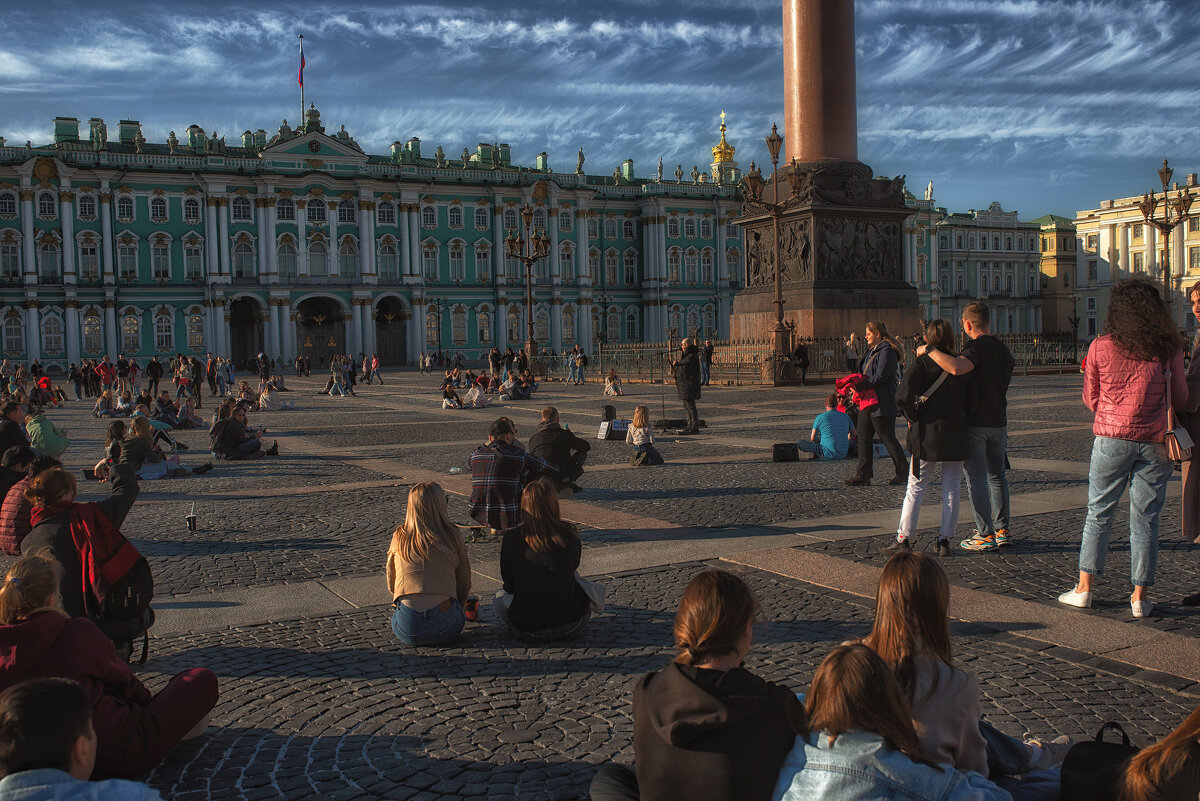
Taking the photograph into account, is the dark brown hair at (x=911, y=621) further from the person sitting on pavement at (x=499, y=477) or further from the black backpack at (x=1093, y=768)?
the person sitting on pavement at (x=499, y=477)

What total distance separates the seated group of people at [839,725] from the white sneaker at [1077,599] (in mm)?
3009

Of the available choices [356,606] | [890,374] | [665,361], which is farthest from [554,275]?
[356,606]

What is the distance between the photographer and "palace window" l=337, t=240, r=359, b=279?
6956 cm

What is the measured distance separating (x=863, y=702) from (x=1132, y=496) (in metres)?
4.24

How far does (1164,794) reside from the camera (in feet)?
8.88

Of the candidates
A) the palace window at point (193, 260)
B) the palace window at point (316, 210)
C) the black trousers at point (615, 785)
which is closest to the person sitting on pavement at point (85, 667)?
the black trousers at point (615, 785)

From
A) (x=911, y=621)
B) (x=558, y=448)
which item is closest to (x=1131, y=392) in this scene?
(x=911, y=621)

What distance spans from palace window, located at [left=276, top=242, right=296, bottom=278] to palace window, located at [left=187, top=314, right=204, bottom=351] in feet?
19.5

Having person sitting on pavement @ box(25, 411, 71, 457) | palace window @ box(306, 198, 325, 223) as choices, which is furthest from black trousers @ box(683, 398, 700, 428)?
palace window @ box(306, 198, 325, 223)

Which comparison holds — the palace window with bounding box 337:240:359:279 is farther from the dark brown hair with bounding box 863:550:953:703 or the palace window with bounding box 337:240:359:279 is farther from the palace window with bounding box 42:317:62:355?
the dark brown hair with bounding box 863:550:953:703

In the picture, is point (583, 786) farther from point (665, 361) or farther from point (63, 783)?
point (665, 361)

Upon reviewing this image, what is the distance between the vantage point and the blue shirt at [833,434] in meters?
14.0

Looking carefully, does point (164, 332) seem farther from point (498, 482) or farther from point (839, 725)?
point (839, 725)

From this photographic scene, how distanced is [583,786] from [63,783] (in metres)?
1.96
